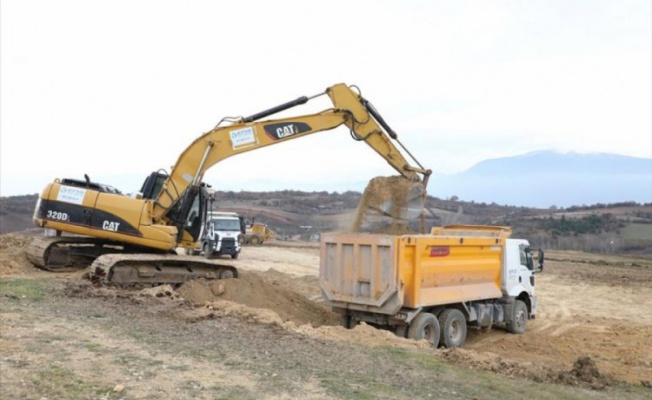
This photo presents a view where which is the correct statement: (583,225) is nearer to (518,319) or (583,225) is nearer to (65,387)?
(518,319)

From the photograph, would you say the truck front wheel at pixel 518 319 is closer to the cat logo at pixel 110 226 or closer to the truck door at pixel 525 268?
the truck door at pixel 525 268

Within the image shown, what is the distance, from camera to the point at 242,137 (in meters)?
13.7

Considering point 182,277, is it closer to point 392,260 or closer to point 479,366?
point 392,260

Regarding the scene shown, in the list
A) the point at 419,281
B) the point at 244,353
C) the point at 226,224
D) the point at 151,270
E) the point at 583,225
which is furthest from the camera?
the point at 583,225

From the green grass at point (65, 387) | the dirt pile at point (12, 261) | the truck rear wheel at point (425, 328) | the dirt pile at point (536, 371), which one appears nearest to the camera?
the green grass at point (65, 387)

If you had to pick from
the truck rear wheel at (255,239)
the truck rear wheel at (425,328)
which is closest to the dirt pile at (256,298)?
the truck rear wheel at (425,328)

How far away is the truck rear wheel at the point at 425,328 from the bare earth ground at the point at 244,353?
3.10ft

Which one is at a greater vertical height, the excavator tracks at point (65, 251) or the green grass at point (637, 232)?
the green grass at point (637, 232)

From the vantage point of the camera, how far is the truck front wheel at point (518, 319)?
13764 millimetres

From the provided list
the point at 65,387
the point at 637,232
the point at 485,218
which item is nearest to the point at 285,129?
the point at 65,387

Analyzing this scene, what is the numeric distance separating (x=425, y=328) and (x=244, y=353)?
4.57 metres

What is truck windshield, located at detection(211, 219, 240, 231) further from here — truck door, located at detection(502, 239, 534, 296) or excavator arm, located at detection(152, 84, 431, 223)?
truck door, located at detection(502, 239, 534, 296)

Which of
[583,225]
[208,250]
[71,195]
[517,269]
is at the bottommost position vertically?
[208,250]

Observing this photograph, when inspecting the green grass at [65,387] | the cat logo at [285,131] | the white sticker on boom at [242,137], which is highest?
the cat logo at [285,131]
